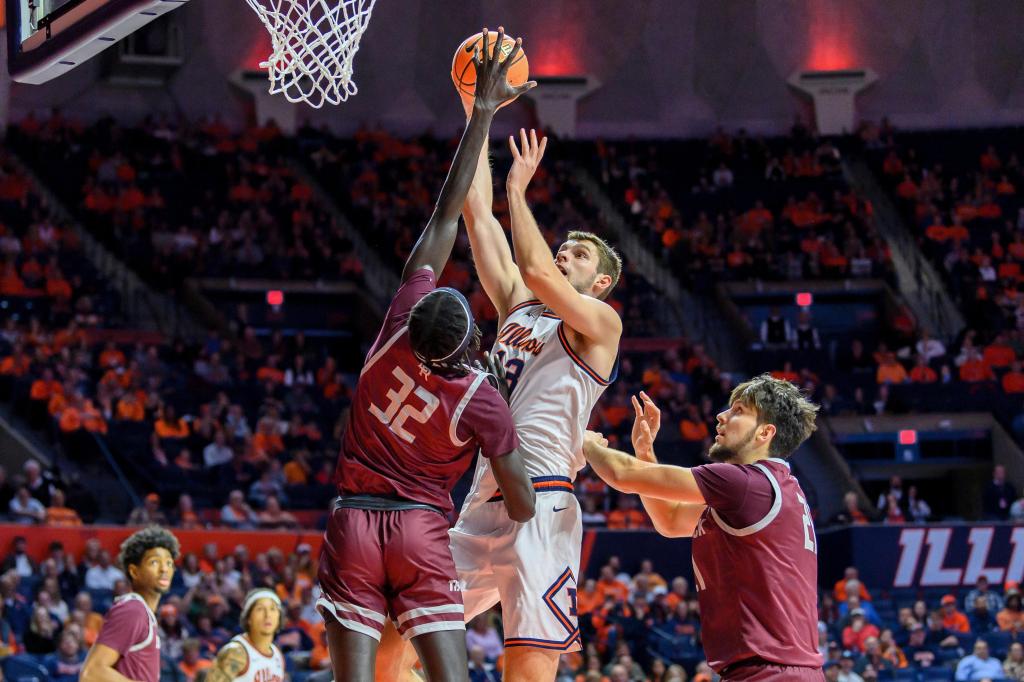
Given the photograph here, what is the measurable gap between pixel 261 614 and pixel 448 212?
3.05 metres

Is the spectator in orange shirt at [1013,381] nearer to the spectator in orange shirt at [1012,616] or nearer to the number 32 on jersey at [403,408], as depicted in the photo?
the spectator in orange shirt at [1012,616]

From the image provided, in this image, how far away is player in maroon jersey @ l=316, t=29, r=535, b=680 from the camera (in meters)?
4.63

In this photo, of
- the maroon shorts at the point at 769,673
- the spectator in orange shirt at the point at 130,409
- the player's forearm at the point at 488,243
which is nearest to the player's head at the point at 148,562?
the player's forearm at the point at 488,243

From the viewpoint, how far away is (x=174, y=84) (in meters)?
26.7

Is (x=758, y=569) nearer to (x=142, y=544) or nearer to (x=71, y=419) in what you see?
(x=142, y=544)

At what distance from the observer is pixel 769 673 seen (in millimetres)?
5035

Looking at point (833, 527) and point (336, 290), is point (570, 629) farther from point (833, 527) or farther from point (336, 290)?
point (336, 290)

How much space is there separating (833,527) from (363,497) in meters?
13.1

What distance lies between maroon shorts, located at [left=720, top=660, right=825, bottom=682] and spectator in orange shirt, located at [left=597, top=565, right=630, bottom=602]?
10025mm

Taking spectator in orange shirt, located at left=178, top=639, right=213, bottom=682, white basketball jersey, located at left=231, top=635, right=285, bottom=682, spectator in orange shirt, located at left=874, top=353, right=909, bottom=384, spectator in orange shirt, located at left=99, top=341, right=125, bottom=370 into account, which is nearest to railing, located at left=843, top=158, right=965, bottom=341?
spectator in orange shirt, located at left=874, top=353, right=909, bottom=384

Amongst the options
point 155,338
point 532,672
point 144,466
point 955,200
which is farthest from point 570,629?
point 955,200

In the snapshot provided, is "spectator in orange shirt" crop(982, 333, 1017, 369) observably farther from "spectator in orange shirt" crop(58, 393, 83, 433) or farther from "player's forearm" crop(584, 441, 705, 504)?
"player's forearm" crop(584, 441, 705, 504)

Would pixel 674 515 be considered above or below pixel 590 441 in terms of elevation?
below

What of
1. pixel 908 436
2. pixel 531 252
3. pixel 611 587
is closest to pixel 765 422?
pixel 531 252
